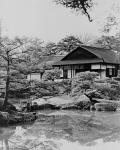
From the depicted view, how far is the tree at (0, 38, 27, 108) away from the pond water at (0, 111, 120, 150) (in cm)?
207

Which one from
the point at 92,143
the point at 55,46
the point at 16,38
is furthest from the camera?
the point at 55,46

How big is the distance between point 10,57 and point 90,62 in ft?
38.5

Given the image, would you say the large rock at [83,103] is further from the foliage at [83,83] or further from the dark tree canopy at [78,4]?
the dark tree canopy at [78,4]

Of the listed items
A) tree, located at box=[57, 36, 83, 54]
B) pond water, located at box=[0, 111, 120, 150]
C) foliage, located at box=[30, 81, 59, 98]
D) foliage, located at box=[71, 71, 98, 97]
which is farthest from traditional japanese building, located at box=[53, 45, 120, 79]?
pond water, located at box=[0, 111, 120, 150]

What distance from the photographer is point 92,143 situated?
7.78 metres

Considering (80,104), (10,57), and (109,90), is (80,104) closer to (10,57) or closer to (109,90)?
(109,90)

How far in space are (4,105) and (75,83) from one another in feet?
23.7

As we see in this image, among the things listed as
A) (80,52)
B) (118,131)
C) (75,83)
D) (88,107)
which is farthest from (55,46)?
(118,131)

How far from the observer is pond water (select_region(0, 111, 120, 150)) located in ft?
24.5

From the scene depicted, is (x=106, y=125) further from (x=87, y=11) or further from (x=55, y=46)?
(x=55, y=46)

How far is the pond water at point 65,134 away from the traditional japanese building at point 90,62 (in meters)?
9.72

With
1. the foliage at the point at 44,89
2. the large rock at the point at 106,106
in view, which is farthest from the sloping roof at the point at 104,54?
the large rock at the point at 106,106

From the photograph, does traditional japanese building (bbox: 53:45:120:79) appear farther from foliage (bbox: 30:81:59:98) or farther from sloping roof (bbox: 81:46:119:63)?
foliage (bbox: 30:81:59:98)

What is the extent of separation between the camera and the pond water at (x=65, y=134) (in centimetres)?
746
